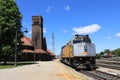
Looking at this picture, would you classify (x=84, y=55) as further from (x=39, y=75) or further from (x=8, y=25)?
(x=8, y=25)

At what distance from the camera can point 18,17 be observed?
5559cm

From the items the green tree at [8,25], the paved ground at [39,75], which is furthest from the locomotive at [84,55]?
the green tree at [8,25]

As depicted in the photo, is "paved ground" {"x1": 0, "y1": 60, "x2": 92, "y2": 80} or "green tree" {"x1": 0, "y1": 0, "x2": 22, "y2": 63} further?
"green tree" {"x1": 0, "y1": 0, "x2": 22, "y2": 63}

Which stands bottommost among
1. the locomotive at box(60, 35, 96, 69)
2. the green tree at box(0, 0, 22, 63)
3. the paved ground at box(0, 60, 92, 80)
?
the paved ground at box(0, 60, 92, 80)

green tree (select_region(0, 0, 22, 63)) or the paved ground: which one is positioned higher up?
green tree (select_region(0, 0, 22, 63))

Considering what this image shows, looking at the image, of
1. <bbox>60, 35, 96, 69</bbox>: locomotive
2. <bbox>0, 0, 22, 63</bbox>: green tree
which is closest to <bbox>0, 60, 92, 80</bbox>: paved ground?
<bbox>60, 35, 96, 69</bbox>: locomotive

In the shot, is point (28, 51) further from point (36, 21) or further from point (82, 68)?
point (82, 68)

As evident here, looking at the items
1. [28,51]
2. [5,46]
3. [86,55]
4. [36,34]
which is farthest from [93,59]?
[36,34]

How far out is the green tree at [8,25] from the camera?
170ft

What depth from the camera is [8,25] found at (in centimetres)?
5306

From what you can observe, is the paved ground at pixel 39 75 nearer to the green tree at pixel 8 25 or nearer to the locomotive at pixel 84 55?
the locomotive at pixel 84 55

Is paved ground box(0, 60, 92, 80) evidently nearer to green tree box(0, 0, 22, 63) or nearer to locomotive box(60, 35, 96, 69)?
locomotive box(60, 35, 96, 69)

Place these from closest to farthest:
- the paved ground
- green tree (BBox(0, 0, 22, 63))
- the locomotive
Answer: the paved ground
the locomotive
green tree (BBox(0, 0, 22, 63))

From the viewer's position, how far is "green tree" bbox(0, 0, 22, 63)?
51688mm
